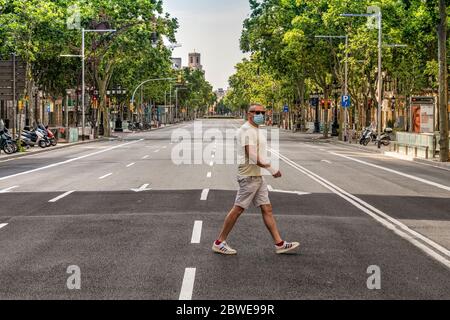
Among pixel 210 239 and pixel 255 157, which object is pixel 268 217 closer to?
pixel 255 157

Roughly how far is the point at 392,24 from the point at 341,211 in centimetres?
3212

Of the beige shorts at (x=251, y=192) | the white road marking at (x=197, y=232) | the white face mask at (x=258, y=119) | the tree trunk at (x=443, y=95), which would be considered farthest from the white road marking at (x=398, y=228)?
the tree trunk at (x=443, y=95)

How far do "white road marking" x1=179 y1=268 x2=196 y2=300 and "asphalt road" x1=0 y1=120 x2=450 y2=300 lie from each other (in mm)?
20

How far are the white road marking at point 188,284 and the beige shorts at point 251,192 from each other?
1.28m

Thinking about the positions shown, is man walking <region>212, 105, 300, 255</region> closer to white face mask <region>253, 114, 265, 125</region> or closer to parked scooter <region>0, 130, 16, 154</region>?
white face mask <region>253, 114, 265, 125</region>

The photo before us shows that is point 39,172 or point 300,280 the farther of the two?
point 39,172

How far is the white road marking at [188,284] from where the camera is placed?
290 inches

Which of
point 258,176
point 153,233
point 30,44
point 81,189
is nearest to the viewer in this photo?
point 258,176

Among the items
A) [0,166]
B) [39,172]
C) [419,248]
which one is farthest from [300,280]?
[0,166]

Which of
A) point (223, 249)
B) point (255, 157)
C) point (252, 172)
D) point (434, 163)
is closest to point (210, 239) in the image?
point (223, 249)

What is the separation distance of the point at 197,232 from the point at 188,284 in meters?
3.65

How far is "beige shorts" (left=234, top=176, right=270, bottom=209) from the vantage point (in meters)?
9.54

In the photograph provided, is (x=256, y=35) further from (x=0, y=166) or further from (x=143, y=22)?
(x=0, y=166)

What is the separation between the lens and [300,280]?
8.20 metres
